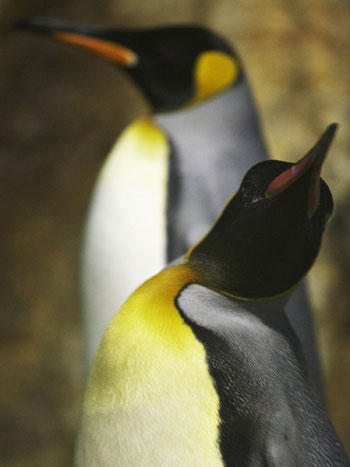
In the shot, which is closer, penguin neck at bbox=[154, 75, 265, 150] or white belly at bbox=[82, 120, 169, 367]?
white belly at bbox=[82, 120, 169, 367]

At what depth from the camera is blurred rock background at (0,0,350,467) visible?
7.03 feet

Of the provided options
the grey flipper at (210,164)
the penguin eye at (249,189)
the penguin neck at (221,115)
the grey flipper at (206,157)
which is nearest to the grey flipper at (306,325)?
the grey flipper at (210,164)

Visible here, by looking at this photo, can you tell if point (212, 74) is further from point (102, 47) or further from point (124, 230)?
point (124, 230)

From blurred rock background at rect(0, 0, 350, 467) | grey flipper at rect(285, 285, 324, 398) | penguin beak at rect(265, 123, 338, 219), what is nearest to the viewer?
penguin beak at rect(265, 123, 338, 219)

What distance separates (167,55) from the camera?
1778 mm

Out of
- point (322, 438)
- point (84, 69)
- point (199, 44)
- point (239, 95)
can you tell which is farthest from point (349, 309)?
point (322, 438)

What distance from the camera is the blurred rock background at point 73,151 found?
7.03ft

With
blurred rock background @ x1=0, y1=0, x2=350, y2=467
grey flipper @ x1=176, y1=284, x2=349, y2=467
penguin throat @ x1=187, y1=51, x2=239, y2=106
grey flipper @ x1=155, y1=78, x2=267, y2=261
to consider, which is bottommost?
blurred rock background @ x1=0, y1=0, x2=350, y2=467

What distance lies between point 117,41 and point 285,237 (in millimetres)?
1191

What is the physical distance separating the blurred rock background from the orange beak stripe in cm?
60

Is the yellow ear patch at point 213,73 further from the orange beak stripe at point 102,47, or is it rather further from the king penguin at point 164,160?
the orange beak stripe at point 102,47

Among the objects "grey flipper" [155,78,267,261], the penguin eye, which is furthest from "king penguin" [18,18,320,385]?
the penguin eye

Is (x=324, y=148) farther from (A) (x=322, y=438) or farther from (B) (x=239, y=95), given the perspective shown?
(B) (x=239, y=95)

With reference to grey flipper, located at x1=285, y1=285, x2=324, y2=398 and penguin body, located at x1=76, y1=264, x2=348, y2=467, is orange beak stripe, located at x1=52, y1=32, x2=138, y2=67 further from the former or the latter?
penguin body, located at x1=76, y1=264, x2=348, y2=467
